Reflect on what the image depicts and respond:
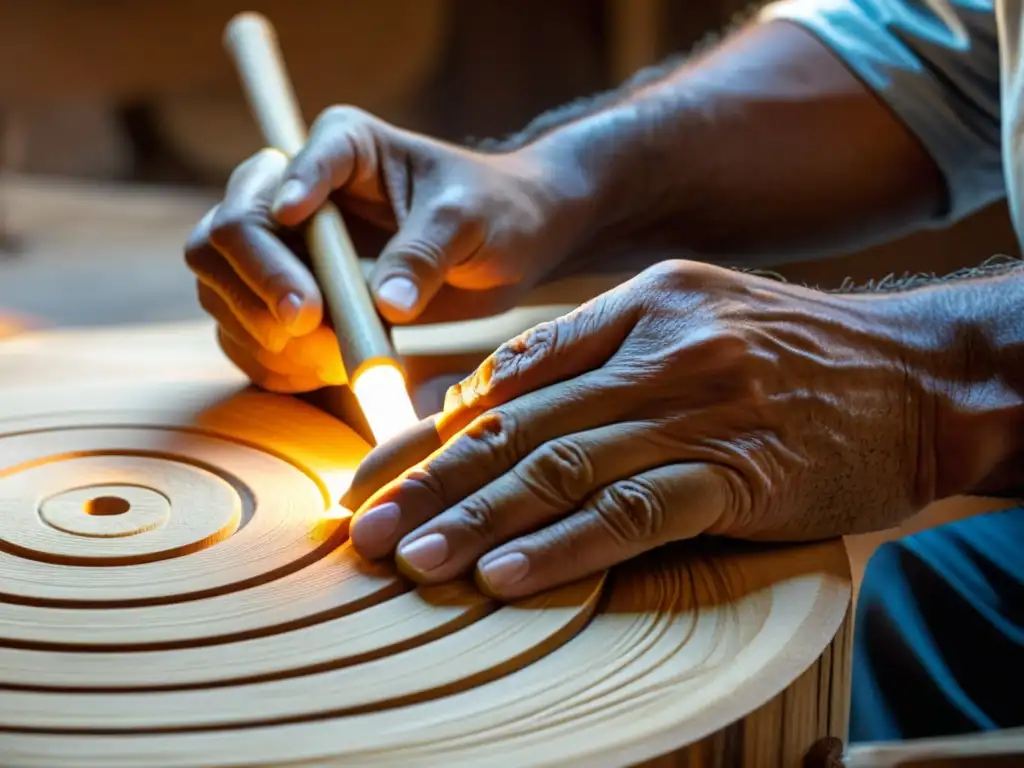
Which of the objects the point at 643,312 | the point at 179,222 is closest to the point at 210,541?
the point at 643,312

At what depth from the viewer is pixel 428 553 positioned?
2.92 feet

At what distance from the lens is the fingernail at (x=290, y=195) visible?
125 cm

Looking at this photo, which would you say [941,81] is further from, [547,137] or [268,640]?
[268,640]

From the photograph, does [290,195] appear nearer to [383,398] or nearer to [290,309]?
[290,309]

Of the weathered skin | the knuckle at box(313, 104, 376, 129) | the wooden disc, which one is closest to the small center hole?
the wooden disc

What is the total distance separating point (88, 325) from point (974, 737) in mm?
2806

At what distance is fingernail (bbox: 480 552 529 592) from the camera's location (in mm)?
884

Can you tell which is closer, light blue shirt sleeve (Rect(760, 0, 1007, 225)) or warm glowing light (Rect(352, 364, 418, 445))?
warm glowing light (Rect(352, 364, 418, 445))

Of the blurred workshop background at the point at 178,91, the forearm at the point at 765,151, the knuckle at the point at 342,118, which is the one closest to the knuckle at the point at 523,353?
the knuckle at the point at 342,118

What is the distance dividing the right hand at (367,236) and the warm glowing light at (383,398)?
96 mm

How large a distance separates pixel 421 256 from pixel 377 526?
0.38 meters

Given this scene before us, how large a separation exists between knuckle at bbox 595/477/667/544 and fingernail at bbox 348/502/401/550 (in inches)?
5.7

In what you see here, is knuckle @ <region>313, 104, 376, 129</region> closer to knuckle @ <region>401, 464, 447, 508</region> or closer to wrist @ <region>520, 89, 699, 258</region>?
wrist @ <region>520, 89, 699, 258</region>

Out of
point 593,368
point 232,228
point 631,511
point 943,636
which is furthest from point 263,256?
point 943,636
